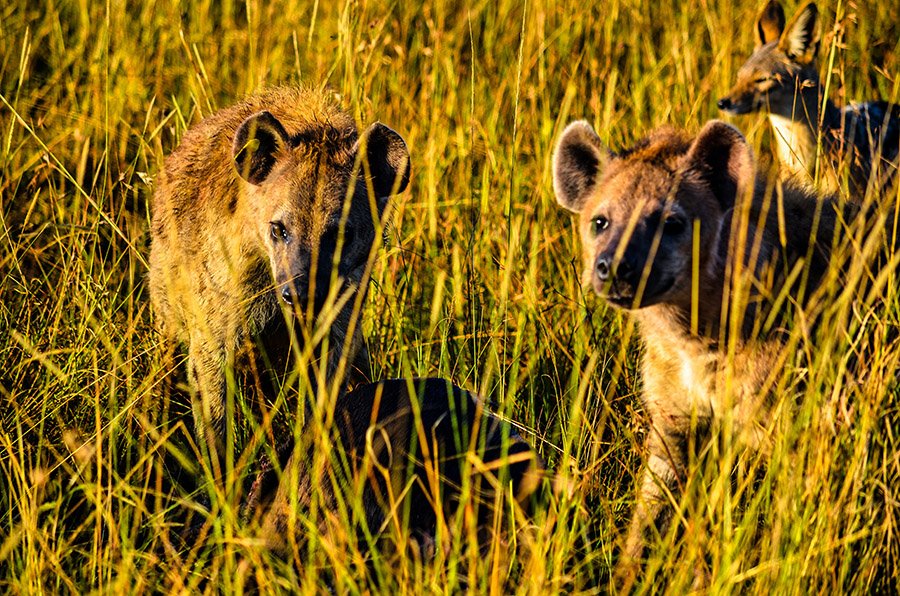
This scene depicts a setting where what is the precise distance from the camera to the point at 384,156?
421cm

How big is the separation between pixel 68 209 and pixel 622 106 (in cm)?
261

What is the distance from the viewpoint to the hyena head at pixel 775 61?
20.0 ft

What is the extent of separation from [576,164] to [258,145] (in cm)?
103

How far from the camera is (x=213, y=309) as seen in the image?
4.18m

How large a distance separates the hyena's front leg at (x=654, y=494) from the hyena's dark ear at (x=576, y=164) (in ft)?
2.45

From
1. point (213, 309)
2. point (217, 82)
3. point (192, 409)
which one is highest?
point (217, 82)

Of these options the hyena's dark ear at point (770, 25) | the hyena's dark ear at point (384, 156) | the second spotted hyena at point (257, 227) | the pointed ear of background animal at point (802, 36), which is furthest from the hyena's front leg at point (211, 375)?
the hyena's dark ear at point (770, 25)

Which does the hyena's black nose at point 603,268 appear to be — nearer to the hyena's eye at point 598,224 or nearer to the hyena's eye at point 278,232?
the hyena's eye at point 598,224

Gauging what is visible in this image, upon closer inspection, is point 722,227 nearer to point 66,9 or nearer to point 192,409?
point 192,409

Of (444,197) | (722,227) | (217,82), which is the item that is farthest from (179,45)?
(722,227)

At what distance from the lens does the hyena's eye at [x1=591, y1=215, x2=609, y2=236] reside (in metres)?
3.55

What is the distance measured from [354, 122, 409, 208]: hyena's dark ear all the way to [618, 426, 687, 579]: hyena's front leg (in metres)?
1.21

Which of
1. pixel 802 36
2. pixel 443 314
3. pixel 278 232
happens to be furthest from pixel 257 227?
pixel 802 36

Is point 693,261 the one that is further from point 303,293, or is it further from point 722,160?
point 303,293
